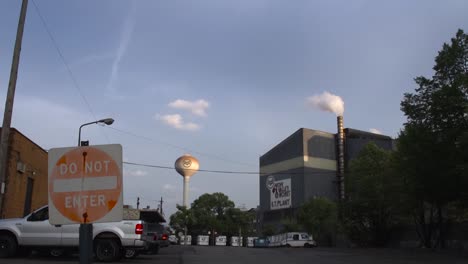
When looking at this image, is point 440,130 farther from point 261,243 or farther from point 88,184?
point 261,243

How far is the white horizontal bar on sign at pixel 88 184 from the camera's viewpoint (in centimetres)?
365

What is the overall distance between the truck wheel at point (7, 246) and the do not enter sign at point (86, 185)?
16.7 metres

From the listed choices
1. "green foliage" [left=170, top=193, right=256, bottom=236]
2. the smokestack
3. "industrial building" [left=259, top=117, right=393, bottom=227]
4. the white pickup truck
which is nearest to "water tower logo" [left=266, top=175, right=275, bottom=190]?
"industrial building" [left=259, top=117, right=393, bottom=227]

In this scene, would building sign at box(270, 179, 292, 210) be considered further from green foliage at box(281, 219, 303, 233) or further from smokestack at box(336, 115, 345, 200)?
green foliage at box(281, 219, 303, 233)

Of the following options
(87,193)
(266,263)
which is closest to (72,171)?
(87,193)

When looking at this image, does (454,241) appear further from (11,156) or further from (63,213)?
(63,213)

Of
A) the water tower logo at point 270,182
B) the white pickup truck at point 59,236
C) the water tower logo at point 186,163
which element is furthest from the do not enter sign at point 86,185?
the water tower logo at point 186,163

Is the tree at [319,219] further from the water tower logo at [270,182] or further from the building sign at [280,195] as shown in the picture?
the water tower logo at [270,182]

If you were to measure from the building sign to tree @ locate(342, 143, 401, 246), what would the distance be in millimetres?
42786

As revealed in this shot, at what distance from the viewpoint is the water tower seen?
99562 mm

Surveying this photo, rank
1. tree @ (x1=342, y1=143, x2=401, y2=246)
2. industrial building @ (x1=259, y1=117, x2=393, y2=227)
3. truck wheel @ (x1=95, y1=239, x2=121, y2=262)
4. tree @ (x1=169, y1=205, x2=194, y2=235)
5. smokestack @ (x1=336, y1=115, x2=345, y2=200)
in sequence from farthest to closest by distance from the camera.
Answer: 1. tree @ (x1=169, y1=205, x2=194, y2=235)
2. industrial building @ (x1=259, y1=117, x2=393, y2=227)
3. smokestack @ (x1=336, y1=115, x2=345, y2=200)
4. tree @ (x1=342, y1=143, x2=401, y2=246)
5. truck wheel @ (x1=95, y1=239, x2=121, y2=262)

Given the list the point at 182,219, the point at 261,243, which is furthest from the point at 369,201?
the point at 182,219

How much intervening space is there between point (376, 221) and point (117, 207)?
47.3 meters

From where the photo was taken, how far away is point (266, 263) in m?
21.3
